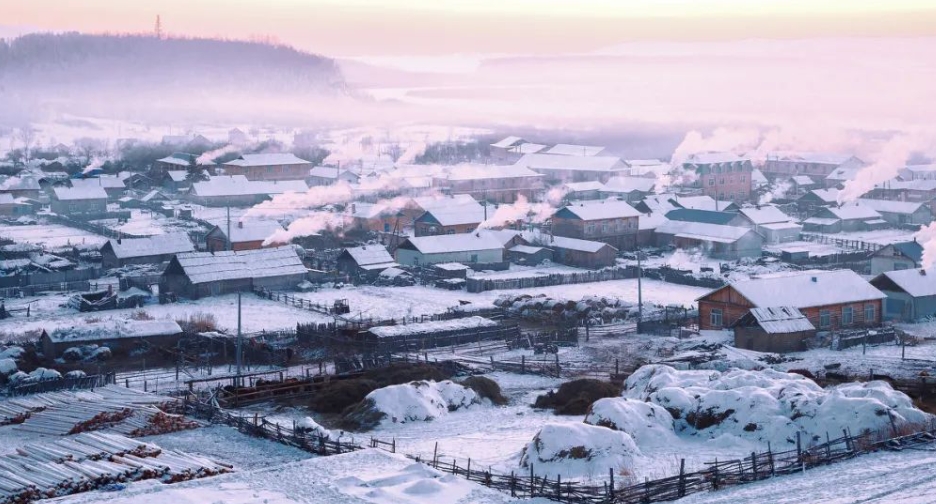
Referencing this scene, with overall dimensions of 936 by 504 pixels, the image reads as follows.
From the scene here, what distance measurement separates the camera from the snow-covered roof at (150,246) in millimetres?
55594

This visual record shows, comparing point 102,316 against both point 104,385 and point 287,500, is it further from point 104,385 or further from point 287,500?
point 287,500

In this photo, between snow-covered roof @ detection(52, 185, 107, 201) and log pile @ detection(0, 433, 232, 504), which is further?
snow-covered roof @ detection(52, 185, 107, 201)

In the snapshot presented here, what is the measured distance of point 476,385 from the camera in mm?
32031

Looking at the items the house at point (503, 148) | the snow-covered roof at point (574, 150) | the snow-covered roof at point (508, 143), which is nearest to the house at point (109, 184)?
the house at point (503, 148)

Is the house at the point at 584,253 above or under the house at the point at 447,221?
under

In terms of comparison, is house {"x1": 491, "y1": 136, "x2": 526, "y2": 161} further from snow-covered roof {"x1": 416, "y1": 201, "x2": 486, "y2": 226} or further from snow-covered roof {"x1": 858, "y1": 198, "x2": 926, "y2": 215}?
snow-covered roof {"x1": 416, "y1": 201, "x2": 486, "y2": 226}

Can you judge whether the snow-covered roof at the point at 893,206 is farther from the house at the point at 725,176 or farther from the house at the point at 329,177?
the house at the point at 329,177

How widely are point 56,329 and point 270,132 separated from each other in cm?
11147

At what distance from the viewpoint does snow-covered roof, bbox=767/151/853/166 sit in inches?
3725

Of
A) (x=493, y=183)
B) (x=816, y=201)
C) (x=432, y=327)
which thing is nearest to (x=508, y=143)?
(x=493, y=183)

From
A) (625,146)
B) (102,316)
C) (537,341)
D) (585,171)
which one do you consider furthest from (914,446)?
(625,146)

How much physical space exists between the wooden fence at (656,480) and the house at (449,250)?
93.4 ft

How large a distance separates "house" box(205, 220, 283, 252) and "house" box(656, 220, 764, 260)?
755 inches

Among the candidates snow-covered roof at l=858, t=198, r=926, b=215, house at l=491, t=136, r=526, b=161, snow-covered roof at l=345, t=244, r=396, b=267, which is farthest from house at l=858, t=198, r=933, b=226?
house at l=491, t=136, r=526, b=161
